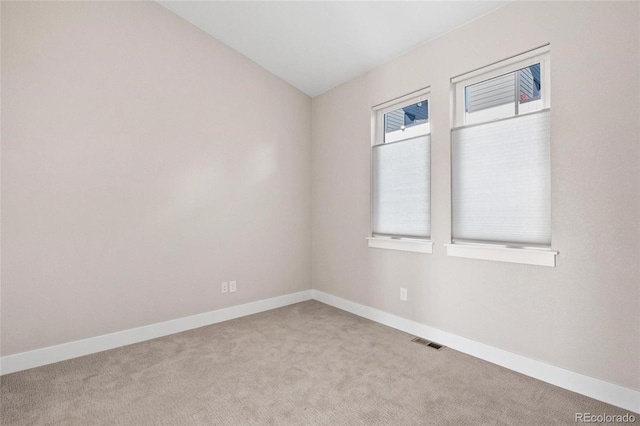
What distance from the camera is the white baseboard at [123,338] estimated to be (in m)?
2.44

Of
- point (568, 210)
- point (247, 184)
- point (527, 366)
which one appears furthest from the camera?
point (247, 184)

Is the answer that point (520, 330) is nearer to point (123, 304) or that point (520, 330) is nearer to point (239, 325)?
point (239, 325)

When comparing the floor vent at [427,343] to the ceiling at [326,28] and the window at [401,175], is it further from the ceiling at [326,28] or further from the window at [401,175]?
the ceiling at [326,28]

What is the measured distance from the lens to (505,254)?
2.42 m

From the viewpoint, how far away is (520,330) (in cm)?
236

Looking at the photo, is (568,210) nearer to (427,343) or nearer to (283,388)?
(427,343)

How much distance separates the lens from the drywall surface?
248cm

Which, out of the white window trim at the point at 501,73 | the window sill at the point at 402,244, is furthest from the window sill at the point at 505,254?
the white window trim at the point at 501,73

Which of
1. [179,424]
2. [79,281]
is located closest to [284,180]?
[79,281]

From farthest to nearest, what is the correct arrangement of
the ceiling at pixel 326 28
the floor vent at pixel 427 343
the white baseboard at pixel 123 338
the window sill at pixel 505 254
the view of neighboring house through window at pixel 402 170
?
the view of neighboring house through window at pixel 402 170
the floor vent at pixel 427 343
the ceiling at pixel 326 28
the white baseboard at pixel 123 338
the window sill at pixel 505 254

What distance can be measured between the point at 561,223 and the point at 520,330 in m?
0.85

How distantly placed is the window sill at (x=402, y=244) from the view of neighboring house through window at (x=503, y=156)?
0.91 ft

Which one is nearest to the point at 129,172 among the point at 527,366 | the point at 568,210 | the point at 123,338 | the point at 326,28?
the point at 123,338

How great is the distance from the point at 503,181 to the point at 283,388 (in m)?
2.26
